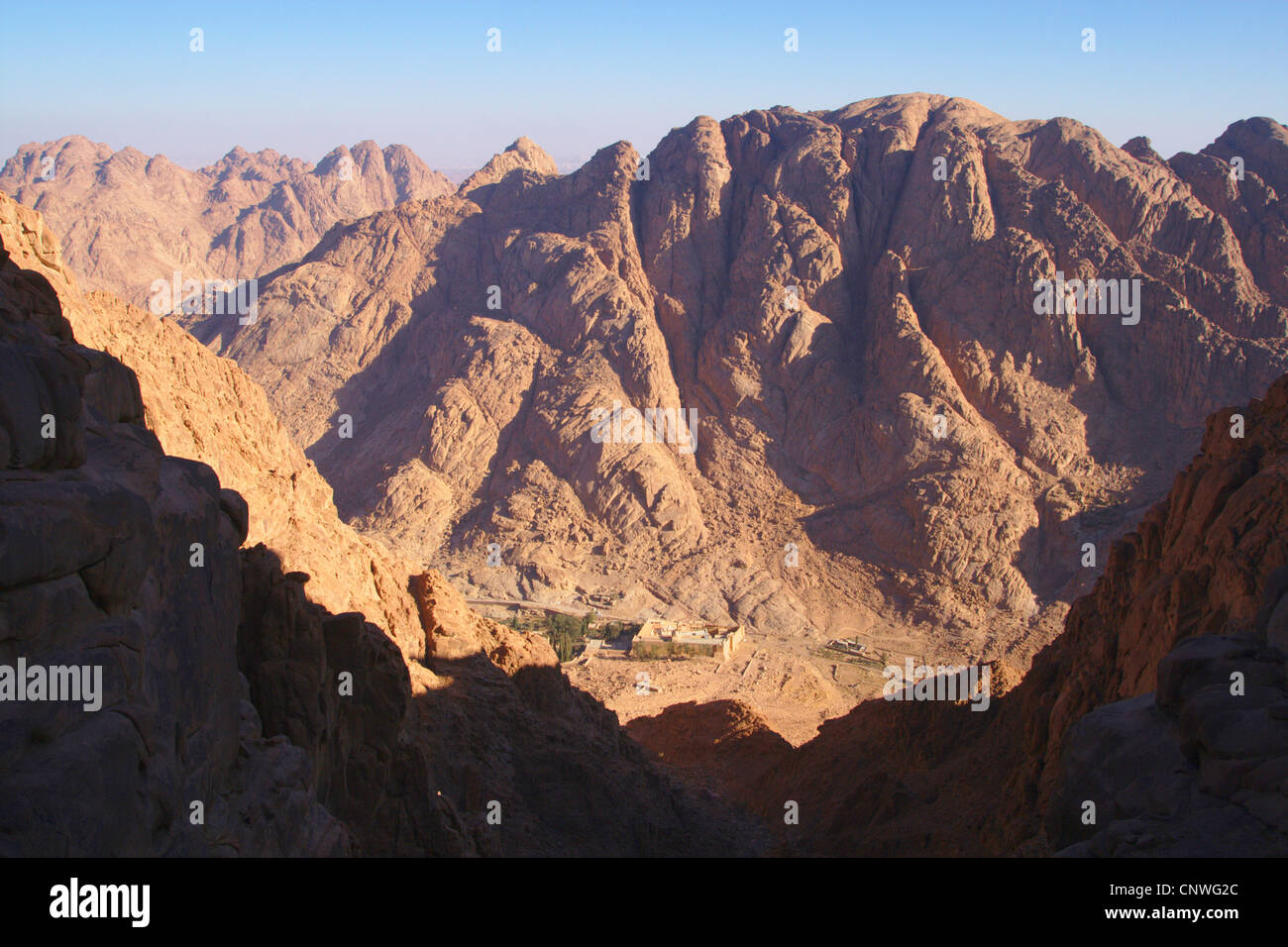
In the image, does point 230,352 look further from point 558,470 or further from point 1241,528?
point 1241,528

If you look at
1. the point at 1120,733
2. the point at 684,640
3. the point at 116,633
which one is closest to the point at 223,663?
the point at 116,633

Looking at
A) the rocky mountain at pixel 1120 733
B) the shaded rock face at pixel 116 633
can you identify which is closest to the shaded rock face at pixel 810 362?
the rocky mountain at pixel 1120 733

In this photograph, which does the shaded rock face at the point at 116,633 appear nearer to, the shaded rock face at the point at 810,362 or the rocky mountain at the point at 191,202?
the shaded rock face at the point at 810,362

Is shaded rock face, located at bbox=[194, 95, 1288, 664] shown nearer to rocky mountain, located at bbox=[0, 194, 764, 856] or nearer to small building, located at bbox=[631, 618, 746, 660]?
small building, located at bbox=[631, 618, 746, 660]

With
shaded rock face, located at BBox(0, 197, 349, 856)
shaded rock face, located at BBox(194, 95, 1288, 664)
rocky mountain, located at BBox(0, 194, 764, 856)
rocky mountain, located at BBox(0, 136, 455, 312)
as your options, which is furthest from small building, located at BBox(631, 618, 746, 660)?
rocky mountain, located at BBox(0, 136, 455, 312)

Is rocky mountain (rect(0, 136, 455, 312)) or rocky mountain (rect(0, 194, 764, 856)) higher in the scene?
rocky mountain (rect(0, 136, 455, 312))

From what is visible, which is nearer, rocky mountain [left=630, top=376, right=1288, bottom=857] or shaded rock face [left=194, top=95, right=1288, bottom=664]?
rocky mountain [left=630, top=376, right=1288, bottom=857]
